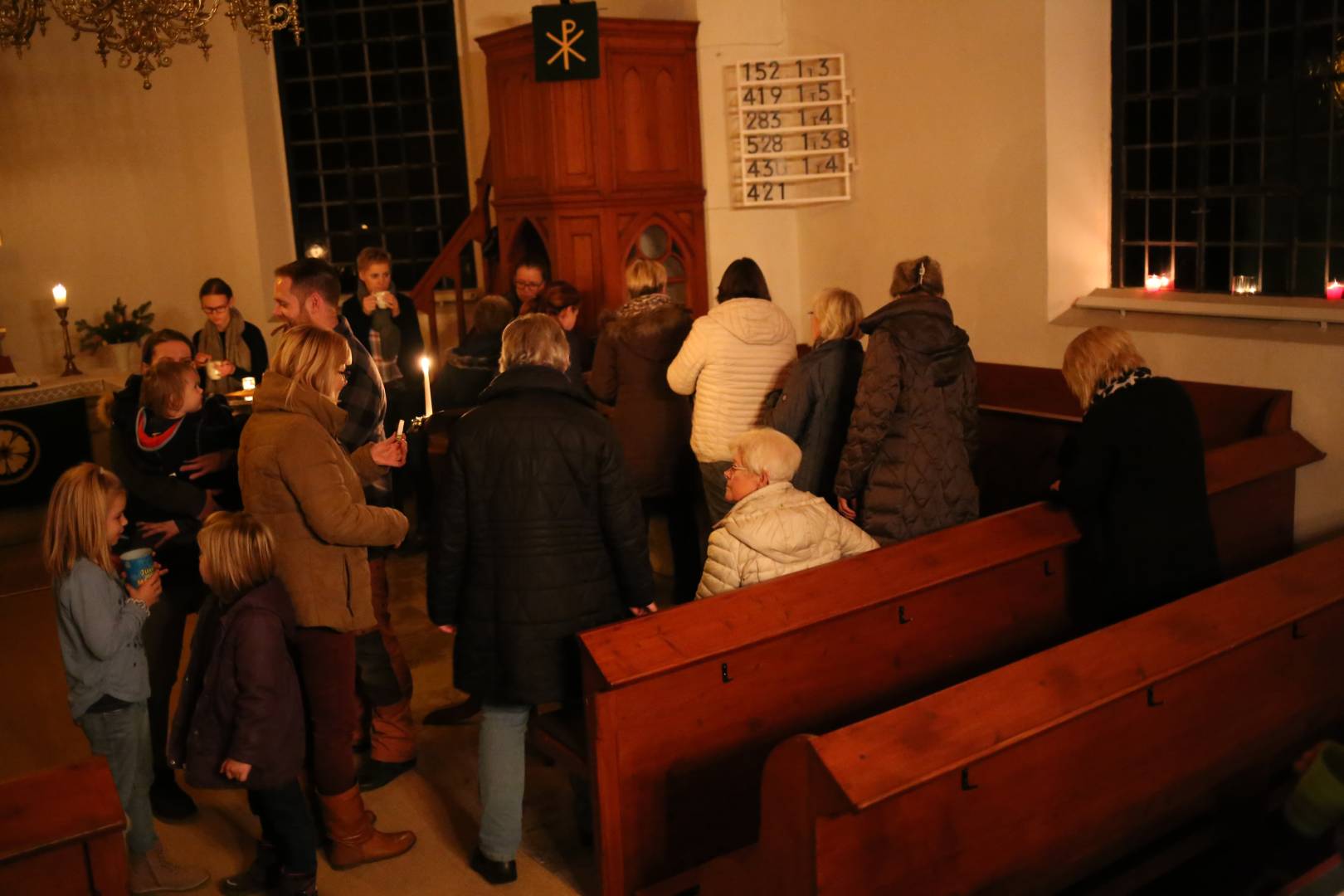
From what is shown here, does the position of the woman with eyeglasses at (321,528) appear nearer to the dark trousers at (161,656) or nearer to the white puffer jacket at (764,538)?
the dark trousers at (161,656)

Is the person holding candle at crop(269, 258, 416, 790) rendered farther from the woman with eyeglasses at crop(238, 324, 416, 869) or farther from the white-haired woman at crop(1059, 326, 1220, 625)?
the white-haired woman at crop(1059, 326, 1220, 625)

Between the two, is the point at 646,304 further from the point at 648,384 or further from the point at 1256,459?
the point at 1256,459

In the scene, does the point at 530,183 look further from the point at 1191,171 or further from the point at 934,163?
the point at 1191,171

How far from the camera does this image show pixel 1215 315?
586cm

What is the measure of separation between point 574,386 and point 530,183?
428 centimetres

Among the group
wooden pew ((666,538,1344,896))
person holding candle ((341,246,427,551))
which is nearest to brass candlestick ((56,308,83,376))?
person holding candle ((341,246,427,551))

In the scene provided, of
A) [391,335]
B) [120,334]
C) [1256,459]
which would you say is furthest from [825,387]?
[120,334]

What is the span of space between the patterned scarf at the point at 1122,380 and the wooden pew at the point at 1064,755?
2.12ft

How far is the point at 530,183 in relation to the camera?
25.4 ft

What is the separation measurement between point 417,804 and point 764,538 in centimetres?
158

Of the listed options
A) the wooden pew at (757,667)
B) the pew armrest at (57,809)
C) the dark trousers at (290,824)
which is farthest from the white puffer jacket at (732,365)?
the pew armrest at (57,809)

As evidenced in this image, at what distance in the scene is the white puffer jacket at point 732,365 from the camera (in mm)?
5234

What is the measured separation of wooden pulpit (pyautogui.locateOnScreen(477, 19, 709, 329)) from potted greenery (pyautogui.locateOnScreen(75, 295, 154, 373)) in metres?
3.18

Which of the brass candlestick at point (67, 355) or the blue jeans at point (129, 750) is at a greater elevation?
the brass candlestick at point (67, 355)
